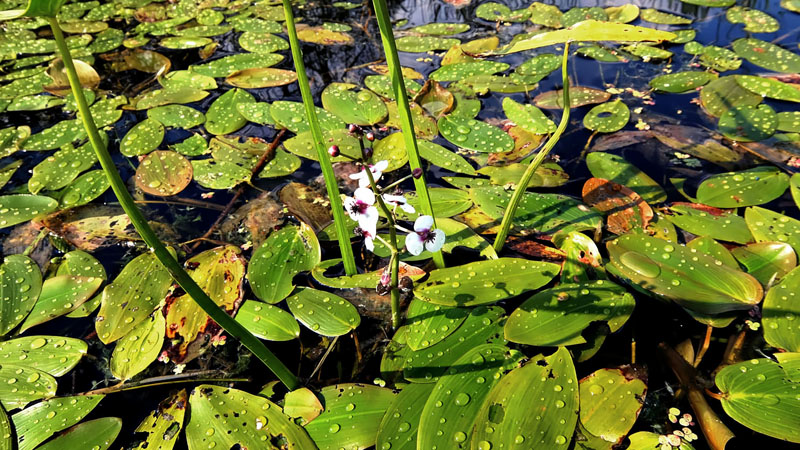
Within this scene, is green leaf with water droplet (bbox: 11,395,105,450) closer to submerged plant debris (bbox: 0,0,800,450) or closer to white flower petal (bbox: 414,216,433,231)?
submerged plant debris (bbox: 0,0,800,450)

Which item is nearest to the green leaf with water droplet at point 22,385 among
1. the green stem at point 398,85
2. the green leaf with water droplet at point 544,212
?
the green stem at point 398,85

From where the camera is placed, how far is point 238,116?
2375 mm

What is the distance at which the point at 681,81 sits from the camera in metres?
2.38

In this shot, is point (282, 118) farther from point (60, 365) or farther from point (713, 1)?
point (713, 1)

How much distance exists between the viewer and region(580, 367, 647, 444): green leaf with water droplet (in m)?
1.13

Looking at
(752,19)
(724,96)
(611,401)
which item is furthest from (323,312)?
(752,19)

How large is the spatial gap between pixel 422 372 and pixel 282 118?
153 cm

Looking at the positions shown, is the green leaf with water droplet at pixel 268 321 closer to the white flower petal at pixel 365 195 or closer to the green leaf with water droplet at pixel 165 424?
the green leaf with water droplet at pixel 165 424

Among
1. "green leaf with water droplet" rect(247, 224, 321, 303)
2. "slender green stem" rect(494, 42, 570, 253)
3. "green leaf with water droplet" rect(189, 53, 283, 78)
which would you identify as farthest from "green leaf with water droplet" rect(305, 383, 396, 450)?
"green leaf with water droplet" rect(189, 53, 283, 78)

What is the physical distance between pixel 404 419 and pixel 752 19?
3190 millimetres

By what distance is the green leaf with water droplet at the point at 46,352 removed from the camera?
1410mm

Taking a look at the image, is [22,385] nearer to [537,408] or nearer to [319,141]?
[319,141]

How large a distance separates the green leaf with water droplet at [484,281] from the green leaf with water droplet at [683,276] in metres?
0.23

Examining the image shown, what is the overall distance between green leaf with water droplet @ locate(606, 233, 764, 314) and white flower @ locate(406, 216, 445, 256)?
2.18 feet
